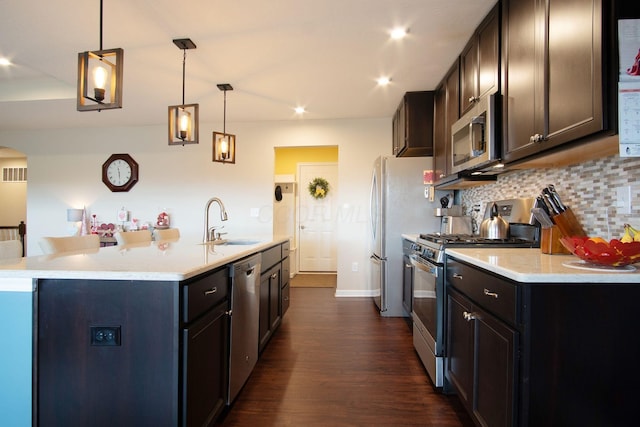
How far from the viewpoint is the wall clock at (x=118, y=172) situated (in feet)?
15.4

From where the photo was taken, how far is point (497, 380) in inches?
49.2

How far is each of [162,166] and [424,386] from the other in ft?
14.5

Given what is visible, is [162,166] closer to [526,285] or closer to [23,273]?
[23,273]

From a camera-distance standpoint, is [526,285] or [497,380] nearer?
[526,285]

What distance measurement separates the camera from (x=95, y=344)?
1183 millimetres

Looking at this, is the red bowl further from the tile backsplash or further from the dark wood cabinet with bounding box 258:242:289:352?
the dark wood cabinet with bounding box 258:242:289:352

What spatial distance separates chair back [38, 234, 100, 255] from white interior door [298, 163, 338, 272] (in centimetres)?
375

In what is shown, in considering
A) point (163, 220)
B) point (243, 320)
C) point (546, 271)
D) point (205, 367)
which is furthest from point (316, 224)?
point (546, 271)

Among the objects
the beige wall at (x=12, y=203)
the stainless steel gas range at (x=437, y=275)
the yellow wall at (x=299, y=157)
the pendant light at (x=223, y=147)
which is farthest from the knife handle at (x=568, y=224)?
the beige wall at (x=12, y=203)

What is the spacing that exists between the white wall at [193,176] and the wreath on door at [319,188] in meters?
1.43

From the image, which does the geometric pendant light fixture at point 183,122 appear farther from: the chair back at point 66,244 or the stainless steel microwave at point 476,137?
the stainless steel microwave at point 476,137

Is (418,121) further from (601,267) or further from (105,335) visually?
(105,335)

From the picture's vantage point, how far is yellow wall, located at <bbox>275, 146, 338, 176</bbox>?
5871 mm

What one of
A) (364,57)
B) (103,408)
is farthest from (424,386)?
(364,57)
